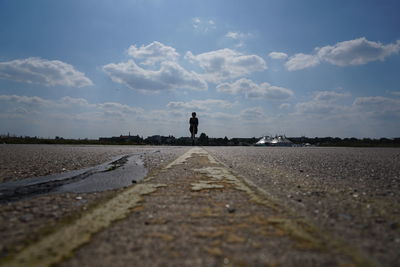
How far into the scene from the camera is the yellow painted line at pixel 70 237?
2.97 ft

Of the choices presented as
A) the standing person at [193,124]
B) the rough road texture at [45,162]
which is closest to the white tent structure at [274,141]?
the standing person at [193,124]

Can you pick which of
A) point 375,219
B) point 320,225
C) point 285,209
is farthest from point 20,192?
point 375,219

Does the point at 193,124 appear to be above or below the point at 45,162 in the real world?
above

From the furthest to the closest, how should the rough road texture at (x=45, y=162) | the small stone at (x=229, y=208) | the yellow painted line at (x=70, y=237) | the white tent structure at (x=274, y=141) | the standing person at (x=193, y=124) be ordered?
the white tent structure at (x=274, y=141) < the standing person at (x=193, y=124) < the rough road texture at (x=45, y=162) < the small stone at (x=229, y=208) < the yellow painted line at (x=70, y=237)

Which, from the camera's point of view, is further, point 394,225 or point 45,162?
point 45,162

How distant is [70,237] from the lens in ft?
3.60

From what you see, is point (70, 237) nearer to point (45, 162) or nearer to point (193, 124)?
point (45, 162)

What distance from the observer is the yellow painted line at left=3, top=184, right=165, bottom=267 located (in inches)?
35.7

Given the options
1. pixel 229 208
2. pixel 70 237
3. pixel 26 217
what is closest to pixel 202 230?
pixel 229 208

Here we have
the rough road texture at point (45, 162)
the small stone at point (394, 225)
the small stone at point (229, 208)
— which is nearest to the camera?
the small stone at point (394, 225)

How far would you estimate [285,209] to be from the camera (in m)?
1.56

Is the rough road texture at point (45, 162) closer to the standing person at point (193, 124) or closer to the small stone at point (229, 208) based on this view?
the small stone at point (229, 208)

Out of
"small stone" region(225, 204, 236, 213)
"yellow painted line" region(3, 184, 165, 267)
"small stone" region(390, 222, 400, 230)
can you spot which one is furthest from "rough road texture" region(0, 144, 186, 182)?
"small stone" region(390, 222, 400, 230)

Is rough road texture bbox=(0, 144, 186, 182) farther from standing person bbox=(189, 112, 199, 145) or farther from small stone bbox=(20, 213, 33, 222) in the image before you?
standing person bbox=(189, 112, 199, 145)
